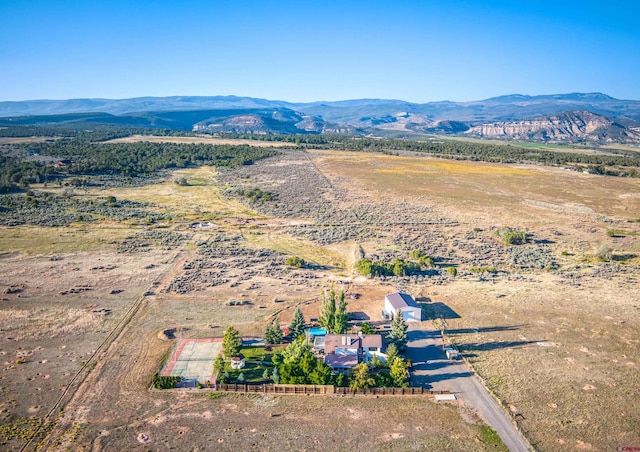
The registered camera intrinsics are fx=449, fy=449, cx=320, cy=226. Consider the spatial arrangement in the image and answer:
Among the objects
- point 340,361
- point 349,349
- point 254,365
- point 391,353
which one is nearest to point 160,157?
point 254,365

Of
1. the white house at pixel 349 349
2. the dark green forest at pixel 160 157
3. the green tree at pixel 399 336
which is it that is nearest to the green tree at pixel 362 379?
the white house at pixel 349 349

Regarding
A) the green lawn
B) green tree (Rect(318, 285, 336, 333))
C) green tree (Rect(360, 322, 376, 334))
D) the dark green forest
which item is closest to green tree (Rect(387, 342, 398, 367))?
green tree (Rect(360, 322, 376, 334))

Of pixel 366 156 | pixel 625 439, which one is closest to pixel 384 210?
pixel 625 439

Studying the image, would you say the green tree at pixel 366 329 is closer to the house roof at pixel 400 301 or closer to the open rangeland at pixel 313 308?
the house roof at pixel 400 301

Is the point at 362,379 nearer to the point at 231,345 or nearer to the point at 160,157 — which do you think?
the point at 231,345

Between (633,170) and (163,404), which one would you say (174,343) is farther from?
(633,170)
